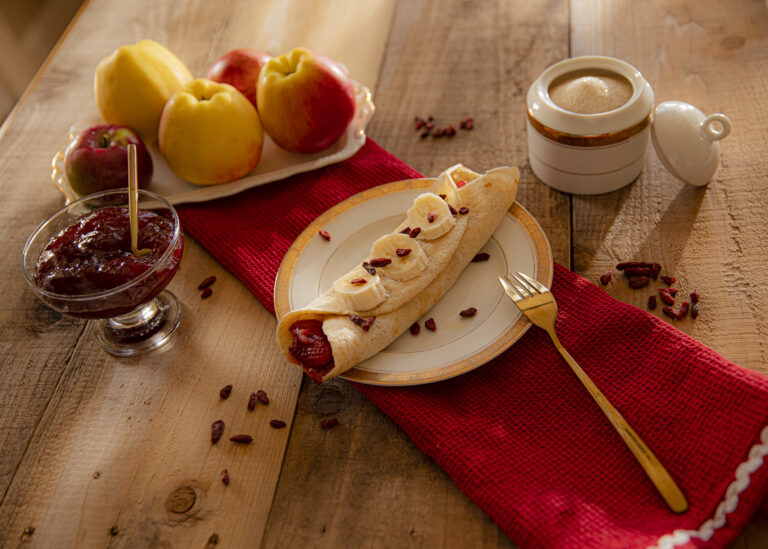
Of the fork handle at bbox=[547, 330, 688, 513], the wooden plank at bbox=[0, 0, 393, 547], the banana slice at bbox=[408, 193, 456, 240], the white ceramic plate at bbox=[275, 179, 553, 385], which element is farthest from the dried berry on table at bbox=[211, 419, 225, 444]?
the fork handle at bbox=[547, 330, 688, 513]

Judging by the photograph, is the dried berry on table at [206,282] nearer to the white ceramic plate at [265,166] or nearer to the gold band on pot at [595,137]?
the white ceramic plate at [265,166]

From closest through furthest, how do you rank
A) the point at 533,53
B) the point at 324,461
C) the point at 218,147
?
the point at 324,461 → the point at 218,147 → the point at 533,53

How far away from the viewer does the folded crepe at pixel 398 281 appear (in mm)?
1316

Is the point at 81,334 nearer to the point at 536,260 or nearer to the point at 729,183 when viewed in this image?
the point at 536,260

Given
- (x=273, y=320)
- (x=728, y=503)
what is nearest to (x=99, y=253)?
(x=273, y=320)

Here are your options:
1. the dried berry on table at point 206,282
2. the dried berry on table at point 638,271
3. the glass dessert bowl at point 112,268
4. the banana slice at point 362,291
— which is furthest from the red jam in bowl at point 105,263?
the dried berry on table at point 638,271

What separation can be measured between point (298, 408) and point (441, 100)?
1.12 metres

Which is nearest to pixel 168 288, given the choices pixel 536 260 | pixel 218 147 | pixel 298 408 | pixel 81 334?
pixel 81 334

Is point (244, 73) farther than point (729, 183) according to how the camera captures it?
Yes

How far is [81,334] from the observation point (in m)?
1.59

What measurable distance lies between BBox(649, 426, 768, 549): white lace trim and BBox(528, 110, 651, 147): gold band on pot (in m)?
0.74

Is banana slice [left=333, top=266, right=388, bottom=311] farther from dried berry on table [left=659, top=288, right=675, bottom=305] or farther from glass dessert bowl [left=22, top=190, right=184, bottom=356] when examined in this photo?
dried berry on table [left=659, top=288, right=675, bottom=305]

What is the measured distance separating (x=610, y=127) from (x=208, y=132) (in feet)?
3.26

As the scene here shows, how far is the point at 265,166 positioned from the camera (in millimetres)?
1923
